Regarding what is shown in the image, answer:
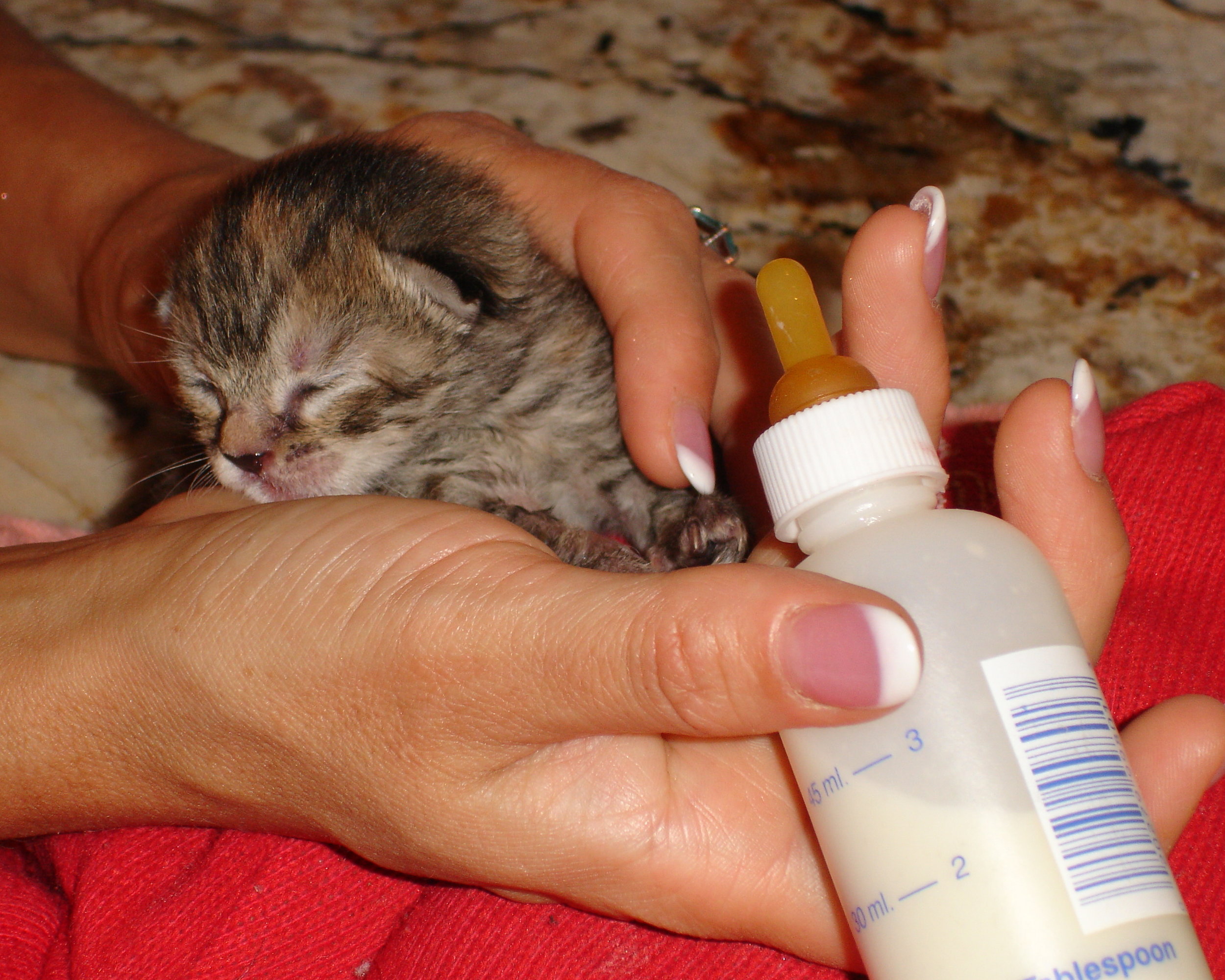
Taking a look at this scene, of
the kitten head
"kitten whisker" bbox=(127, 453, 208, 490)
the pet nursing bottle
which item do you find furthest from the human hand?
"kitten whisker" bbox=(127, 453, 208, 490)

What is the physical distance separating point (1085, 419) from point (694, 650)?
1.89 ft

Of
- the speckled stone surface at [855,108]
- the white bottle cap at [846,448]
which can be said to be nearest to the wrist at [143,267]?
the speckled stone surface at [855,108]

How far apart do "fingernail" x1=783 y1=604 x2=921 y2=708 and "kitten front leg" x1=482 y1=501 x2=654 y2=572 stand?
62 cm

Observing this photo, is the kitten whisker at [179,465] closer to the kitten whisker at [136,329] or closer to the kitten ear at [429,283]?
the kitten whisker at [136,329]

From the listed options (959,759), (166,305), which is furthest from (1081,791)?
(166,305)

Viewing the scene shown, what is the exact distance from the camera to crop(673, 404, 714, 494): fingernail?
4.54ft

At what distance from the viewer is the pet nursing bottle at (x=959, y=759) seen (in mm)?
→ 732

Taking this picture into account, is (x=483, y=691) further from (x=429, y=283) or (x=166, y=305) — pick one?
(x=166, y=305)

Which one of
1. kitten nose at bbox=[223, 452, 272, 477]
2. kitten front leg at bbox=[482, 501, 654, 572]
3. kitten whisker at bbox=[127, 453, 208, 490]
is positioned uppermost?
kitten nose at bbox=[223, 452, 272, 477]

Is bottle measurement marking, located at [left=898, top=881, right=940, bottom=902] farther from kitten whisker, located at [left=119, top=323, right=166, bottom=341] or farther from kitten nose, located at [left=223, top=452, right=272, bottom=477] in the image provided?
kitten whisker, located at [left=119, top=323, right=166, bottom=341]

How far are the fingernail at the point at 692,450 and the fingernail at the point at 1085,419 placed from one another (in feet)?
1.57

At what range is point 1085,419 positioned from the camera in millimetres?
1097

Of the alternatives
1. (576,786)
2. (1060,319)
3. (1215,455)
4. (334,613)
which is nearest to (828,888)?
(576,786)

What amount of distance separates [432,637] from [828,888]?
0.48 m
